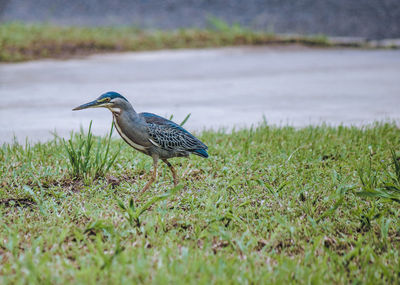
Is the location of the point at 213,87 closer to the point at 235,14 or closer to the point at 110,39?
the point at 110,39

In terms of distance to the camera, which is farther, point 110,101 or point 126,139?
point 126,139

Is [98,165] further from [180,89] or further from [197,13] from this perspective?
[197,13]

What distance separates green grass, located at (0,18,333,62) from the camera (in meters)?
9.71

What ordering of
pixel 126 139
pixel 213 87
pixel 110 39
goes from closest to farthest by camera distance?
pixel 126 139 < pixel 213 87 < pixel 110 39

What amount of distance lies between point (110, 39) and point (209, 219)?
7.67m

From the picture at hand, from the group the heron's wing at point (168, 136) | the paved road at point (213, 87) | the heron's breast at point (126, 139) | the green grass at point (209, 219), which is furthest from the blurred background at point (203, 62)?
the heron's breast at point (126, 139)

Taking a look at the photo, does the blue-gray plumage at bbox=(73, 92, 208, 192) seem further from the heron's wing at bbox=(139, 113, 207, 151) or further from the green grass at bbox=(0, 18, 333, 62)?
the green grass at bbox=(0, 18, 333, 62)

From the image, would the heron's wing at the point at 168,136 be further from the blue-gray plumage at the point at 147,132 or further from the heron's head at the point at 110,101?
the heron's head at the point at 110,101

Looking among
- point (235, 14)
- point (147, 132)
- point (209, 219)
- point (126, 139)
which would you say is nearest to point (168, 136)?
point (147, 132)

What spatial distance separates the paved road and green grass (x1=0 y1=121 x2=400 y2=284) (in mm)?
1252

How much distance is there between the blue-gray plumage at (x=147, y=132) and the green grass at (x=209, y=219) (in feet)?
1.19

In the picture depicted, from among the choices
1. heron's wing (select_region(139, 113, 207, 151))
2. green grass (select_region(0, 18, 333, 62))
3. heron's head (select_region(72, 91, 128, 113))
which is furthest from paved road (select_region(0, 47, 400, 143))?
heron's head (select_region(72, 91, 128, 113))

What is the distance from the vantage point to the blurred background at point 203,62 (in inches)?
260

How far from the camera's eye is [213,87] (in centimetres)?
805
